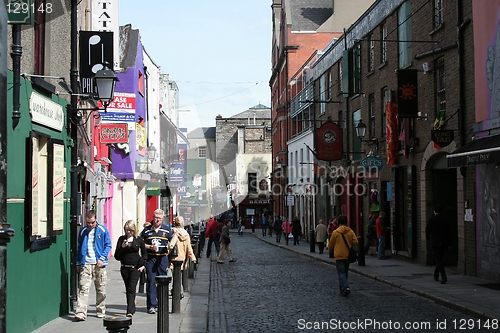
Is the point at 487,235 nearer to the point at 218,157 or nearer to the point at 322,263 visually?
the point at 322,263

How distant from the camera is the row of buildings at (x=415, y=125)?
664 inches

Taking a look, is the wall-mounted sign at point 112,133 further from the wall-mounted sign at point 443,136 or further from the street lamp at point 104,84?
the street lamp at point 104,84

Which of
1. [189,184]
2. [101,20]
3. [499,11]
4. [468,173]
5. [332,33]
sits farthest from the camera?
[189,184]

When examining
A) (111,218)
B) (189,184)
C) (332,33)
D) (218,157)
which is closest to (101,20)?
(111,218)

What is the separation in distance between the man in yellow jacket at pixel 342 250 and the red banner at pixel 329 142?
660 inches

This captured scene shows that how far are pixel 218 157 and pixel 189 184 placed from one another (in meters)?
18.7

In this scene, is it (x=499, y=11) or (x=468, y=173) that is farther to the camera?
(x=468, y=173)

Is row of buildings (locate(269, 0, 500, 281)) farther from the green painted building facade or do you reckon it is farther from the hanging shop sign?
the green painted building facade

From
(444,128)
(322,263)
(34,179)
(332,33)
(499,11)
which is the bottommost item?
(322,263)

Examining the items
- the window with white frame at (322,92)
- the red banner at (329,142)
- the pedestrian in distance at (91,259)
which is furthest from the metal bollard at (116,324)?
the window with white frame at (322,92)

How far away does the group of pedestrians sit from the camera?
11.8 m

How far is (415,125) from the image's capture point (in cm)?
2259

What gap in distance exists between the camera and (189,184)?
76.6 m

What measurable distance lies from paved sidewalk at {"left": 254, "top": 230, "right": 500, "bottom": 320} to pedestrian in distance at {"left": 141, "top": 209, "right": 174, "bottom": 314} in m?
4.69
